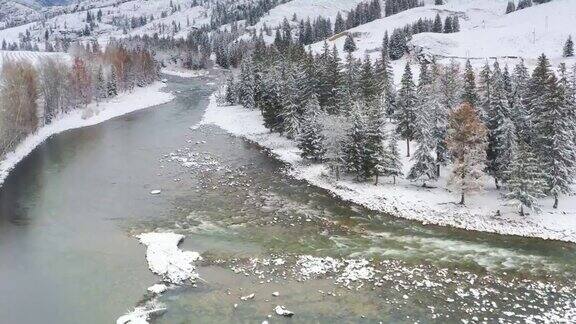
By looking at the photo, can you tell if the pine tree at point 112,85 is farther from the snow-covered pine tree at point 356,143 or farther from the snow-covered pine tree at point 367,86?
the snow-covered pine tree at point 356,143

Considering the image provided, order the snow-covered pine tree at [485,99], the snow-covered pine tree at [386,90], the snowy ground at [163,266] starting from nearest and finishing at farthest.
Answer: the snowy ground at [163,266] < the snow-covered pine tree at [485,99] < the snow-covered pine tree at [386,90]

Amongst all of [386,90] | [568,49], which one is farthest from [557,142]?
[568,49]

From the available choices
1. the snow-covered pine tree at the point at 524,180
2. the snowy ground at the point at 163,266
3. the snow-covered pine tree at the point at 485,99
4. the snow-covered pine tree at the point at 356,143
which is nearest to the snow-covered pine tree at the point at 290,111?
the snow-covered pine tree at the point at 356,143

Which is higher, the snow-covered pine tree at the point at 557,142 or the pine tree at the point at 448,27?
the pine tree at the point at 448,27

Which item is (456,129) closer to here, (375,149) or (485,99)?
(485,99)

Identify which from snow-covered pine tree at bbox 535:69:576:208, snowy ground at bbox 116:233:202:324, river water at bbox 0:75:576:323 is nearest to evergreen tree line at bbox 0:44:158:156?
river water at bbox 0:75:576:323

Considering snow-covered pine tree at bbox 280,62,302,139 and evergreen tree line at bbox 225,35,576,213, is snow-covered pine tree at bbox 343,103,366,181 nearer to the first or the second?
evergreen tree line at bbox 225,35,576,213
